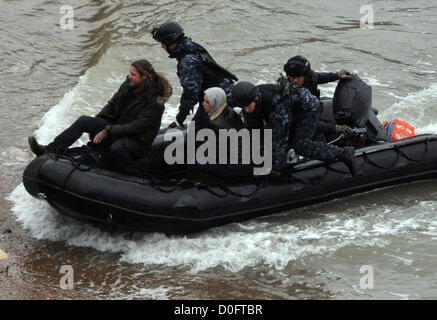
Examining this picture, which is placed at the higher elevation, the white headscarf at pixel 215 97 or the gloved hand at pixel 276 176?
the white headscarf at pixel 215 97

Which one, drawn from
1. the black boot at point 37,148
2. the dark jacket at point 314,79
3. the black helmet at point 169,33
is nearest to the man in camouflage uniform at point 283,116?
the dark jacket at point 314,79

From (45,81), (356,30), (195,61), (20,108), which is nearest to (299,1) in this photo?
(356,30)

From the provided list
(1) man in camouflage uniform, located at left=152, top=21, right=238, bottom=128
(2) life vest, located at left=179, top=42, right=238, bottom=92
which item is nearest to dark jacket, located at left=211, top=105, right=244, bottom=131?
(1) man in camouflage uniform, located at left=152, top=21, right=238, bottom=128

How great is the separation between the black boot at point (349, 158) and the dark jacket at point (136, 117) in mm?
1855

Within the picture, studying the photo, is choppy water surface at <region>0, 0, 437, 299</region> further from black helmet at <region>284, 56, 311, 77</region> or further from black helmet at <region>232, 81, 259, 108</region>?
black helmet at <region>284, 56, 311, 77</region>

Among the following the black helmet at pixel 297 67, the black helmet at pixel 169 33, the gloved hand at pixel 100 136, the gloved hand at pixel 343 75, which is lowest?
the gloved hand at pixel 100 136

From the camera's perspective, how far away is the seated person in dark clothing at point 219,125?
18.2 feet

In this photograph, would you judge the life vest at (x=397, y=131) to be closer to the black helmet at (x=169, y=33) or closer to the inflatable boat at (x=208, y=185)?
the inflatable boat at (x=208, y=185)

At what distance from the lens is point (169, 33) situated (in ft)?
20.2

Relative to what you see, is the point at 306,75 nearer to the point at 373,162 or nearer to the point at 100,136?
the point at 373,162

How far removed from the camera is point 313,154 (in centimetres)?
611

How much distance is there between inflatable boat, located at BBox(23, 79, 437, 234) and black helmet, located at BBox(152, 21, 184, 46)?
94 cm

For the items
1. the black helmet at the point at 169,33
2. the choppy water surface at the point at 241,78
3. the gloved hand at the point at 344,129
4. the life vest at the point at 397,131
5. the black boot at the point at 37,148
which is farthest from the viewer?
the life vest at the point at 397,131
